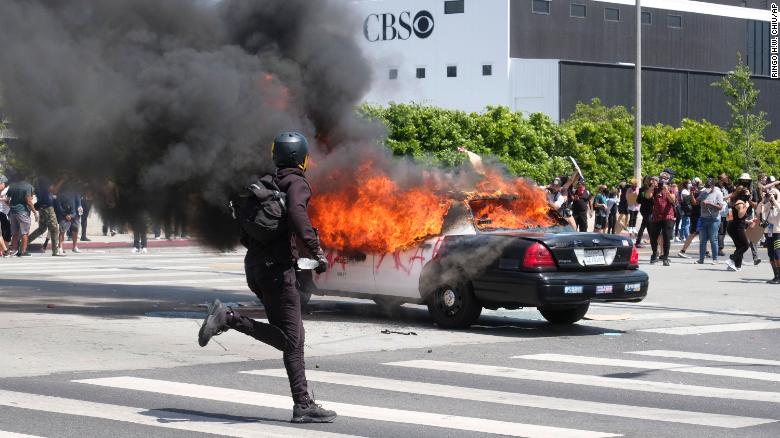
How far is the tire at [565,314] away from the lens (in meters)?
13.6

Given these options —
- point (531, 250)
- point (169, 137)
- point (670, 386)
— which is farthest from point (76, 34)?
point (670, 386)

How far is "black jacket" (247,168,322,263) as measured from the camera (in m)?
7.76

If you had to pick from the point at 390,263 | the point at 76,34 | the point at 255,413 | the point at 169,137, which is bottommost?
the point at 255,413

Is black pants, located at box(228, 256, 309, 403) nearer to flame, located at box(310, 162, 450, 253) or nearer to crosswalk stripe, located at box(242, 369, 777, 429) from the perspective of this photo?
crosswalk stripe, located at box(242, 369, 777, 429)

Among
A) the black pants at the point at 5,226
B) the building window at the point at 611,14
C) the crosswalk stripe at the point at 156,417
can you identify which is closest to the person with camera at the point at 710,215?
the black pants at the point at 5,226

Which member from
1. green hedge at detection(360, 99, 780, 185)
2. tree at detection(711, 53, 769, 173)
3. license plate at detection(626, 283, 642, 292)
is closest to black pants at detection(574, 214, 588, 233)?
license plate at detection(626, 283, 642, 292)

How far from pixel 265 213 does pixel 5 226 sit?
65.6ft

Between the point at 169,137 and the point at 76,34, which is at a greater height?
the point at 76,34

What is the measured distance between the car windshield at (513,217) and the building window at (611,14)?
218 ft

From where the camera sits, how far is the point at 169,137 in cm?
1372

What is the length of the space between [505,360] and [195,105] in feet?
15.4

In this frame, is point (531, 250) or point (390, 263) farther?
point (390, 263)

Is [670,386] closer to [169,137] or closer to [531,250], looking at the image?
[531,250]

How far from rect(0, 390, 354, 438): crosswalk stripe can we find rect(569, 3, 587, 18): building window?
7108cm
